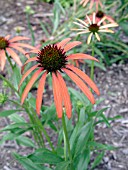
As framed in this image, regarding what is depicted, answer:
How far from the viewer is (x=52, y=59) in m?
1.05

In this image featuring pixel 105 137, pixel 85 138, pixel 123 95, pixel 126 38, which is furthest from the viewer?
pixel 126 38

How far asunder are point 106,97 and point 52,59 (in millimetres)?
1094

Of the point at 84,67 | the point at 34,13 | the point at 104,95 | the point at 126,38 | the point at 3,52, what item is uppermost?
the point at 34,13

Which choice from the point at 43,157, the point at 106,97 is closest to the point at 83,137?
the point at 43,157

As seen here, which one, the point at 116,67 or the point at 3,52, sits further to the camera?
the point at 116,67

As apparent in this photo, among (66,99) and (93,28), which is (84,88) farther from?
(93,28)

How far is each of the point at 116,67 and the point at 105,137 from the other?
659 millimetres

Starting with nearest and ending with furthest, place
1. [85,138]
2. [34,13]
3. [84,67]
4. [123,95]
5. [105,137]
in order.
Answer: [85,138]
[105,137]
[123,95]
[84,67]
[34,13]

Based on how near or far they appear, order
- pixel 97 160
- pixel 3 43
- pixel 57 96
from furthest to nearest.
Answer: pixel 97 160 → pixel 3 43 → pixel 57 96

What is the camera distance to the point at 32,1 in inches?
121

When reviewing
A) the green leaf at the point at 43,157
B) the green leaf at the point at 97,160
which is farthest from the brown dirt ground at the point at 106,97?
the green leaf at the point at 43,157

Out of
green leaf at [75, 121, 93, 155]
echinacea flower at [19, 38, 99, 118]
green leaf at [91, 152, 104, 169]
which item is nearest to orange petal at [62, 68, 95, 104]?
echinacea flower at [19, 38, 99, 118]


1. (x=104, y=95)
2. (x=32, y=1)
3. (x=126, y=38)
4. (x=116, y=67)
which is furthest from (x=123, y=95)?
(x=32, y=1)

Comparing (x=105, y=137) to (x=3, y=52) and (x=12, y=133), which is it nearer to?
(x=12, y=133)
